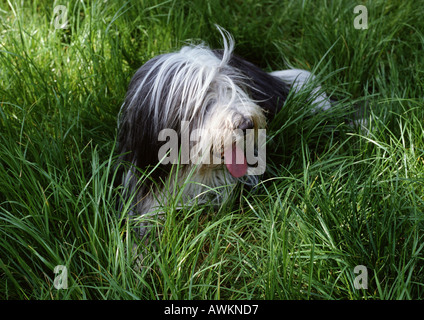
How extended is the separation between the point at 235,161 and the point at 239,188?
0.73ft

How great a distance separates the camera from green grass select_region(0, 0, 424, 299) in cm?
223

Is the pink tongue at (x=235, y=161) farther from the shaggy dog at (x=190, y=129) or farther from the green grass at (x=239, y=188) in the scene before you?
the green grass at (x=239, y=188)

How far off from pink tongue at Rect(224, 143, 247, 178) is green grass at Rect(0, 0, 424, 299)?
146mm

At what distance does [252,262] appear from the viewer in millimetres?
2318

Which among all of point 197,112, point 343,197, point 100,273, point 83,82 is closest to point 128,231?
point 100,273

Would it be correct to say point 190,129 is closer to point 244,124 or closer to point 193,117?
point 193,117

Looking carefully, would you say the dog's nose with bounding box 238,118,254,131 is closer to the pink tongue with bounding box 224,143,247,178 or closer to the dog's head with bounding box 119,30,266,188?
the dog's head with bounding box 119,30,266,188

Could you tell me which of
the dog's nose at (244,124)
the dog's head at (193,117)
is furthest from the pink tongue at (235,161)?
the dog's nose at (244,124)

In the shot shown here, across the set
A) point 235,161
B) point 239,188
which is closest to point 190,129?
point 235,161

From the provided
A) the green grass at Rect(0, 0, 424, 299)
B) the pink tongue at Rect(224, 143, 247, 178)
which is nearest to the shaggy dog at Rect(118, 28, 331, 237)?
the pink tongue at Rect(224, 143, 247, 178)

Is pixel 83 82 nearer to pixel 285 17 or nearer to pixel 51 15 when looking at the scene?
pixel 51 15

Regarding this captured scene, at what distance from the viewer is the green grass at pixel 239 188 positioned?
7.31 feet

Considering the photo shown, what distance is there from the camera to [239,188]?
114 inches

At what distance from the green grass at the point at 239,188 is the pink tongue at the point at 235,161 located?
15cm
